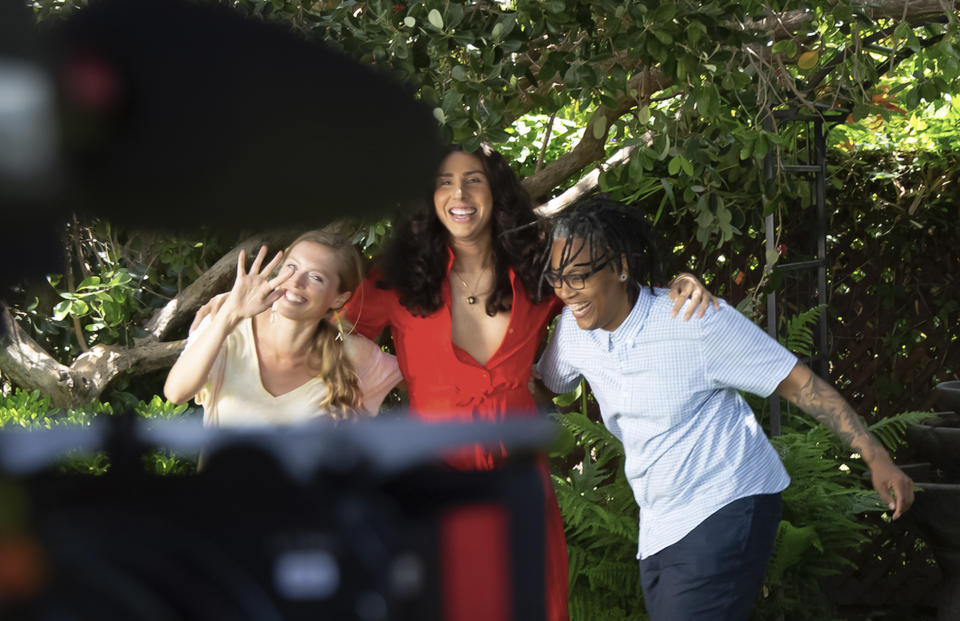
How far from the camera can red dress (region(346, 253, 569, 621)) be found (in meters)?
2.42

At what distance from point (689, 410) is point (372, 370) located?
727 millimetres

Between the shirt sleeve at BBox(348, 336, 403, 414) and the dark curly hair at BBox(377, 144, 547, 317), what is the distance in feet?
0.62

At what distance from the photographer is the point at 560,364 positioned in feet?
8.57

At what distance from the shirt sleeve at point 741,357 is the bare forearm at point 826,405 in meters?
0.04

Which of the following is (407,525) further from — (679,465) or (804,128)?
(804,128)

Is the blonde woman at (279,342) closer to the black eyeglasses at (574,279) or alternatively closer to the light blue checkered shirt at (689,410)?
the black eyeglasses at (574,279)

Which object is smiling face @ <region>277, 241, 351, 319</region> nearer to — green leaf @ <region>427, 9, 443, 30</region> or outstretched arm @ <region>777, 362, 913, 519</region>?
green leaf @ <region>427, 9, 443, 30</region>

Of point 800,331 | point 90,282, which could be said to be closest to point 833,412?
point 800,331

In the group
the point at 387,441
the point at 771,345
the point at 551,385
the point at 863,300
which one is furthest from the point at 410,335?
the point at 863,300

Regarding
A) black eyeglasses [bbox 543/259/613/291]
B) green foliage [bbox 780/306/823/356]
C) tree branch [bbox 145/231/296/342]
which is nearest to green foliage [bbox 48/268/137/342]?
tree branch [bbox 145/231/296/342]

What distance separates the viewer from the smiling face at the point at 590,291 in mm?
2334

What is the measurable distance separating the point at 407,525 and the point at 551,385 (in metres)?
2.30

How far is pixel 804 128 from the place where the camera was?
4.30 meters

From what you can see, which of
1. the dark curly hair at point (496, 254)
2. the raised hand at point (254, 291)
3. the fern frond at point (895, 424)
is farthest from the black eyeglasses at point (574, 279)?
the fern frond at point (895, 424)
